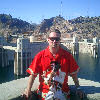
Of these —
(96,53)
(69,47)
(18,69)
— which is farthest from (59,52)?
(69,47)

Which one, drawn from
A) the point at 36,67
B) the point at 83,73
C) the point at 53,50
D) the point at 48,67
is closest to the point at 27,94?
the point at 36,67

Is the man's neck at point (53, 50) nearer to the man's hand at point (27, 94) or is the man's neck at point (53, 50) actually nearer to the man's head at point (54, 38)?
the man's head at point (54, 38)

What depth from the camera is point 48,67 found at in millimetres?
4348

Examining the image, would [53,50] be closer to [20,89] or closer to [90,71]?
[20,89]

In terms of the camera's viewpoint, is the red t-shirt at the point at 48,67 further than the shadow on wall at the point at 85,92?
No

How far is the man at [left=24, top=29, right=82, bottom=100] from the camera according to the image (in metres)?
4.28

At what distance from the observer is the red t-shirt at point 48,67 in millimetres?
Result: 4336

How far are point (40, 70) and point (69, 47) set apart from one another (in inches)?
3265

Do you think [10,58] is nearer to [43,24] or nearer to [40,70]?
[40,70]

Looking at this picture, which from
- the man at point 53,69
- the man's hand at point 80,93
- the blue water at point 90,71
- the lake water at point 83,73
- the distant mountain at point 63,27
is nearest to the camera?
the man at point 53,69

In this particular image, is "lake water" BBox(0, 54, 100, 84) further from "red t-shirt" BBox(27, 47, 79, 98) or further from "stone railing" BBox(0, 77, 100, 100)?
"red t-shirt" BBox(27, 47, 79, 98)

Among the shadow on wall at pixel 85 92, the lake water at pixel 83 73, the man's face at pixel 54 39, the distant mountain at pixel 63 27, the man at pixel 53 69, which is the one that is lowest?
the lake water at pixel 83 73

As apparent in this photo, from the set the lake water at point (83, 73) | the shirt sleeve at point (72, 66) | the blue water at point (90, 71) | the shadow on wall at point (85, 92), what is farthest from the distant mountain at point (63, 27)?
the shirt sleeve at point (72, 66)

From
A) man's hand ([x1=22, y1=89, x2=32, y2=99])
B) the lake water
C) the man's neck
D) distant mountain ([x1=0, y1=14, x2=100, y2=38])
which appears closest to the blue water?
the lake water
